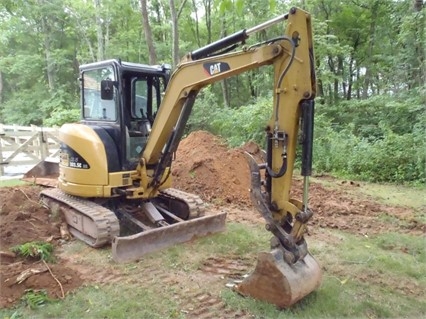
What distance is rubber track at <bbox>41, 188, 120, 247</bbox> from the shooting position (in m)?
4.70

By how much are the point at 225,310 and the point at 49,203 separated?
12.1 ft

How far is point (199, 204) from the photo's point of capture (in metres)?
5.72

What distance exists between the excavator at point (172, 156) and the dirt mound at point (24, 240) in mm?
279

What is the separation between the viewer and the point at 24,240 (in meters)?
4.92

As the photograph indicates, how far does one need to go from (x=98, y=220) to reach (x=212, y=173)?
351cm

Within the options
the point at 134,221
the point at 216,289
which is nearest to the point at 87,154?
the point at 134,221

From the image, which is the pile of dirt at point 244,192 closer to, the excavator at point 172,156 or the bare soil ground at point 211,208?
the bare soil ground at point 211,208

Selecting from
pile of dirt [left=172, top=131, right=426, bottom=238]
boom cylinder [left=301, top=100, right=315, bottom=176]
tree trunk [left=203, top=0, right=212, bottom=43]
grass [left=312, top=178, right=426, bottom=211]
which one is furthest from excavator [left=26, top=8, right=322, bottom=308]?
tree trunk [left=203, top=0, right=212, bottom=43]

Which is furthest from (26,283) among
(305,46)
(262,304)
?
(305,46)

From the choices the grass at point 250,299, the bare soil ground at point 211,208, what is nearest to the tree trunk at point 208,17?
the bare soil ground at point 211,208

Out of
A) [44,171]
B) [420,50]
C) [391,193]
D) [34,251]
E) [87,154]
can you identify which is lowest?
[34,251]

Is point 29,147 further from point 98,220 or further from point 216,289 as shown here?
point 216,289

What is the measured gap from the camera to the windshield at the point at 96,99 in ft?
16.8

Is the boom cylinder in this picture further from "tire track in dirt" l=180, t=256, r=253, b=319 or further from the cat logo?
"tire track in dirt" l=180, t=256, r=253, b=319
